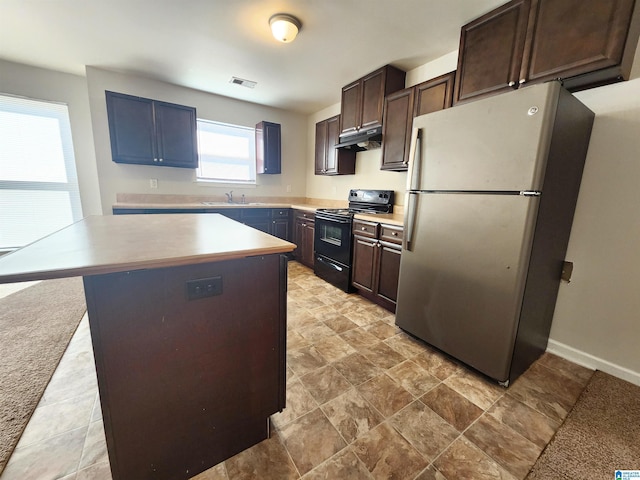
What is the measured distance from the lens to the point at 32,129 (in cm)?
329

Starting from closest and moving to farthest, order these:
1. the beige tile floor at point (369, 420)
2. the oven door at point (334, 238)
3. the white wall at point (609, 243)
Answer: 1. the beige tile floor at point (369, 420)
2. the white wall at point (609, 243)
3. the oven door at point (334, 238)

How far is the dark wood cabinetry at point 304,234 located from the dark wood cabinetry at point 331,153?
2.52 feet

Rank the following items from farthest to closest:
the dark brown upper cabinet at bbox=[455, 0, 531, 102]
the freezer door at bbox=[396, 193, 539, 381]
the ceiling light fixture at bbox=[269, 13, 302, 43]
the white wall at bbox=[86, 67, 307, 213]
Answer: the white wall at bbox=[86, 67, 307, 213]
the ceiling light fixture at bbox=[269, 13, 302, 43]
the dark brown upper cabinet at bbox=[455, 0, 531, 102]
the freezer door at bbox=[396, 193, 539, 381]

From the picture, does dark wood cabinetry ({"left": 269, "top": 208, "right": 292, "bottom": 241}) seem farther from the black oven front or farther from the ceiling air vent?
the ceiling air vent

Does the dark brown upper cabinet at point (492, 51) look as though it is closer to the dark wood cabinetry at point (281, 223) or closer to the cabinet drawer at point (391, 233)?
the cabinet drawer at point (391, 233)

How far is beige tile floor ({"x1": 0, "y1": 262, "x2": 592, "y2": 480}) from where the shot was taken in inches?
43.7

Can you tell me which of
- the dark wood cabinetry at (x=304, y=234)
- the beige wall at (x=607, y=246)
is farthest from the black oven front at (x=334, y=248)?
the beige wall at (x=607, y=246)

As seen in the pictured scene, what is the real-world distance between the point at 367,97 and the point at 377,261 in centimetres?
193

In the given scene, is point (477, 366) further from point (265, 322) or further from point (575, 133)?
point (575, 133)

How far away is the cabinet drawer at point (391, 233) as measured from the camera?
236 centimetres

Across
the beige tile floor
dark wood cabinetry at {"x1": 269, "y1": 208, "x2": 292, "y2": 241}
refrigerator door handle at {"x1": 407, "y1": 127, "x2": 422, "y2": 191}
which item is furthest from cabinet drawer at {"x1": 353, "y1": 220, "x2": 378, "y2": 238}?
dark wood cabinetry at {"x1": 269, "y1": 208, "x2": 292, "y2": 241}

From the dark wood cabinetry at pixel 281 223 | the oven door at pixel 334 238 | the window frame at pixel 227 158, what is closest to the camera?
the oven door at pixel 334 238

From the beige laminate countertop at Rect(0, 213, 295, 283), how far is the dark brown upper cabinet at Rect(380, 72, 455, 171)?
193cm

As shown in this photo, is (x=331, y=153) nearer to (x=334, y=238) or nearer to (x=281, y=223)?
(x=281, y=223)
